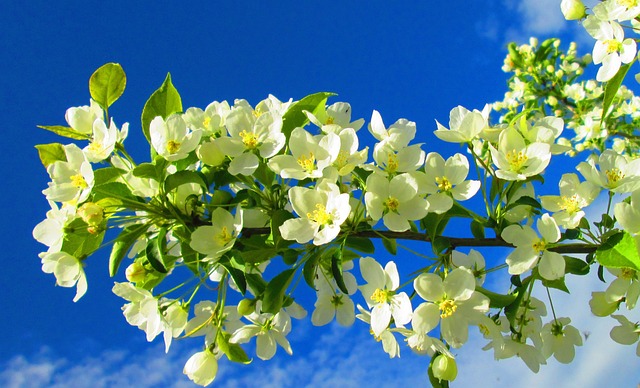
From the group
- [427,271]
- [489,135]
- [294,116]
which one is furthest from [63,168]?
[489,135]

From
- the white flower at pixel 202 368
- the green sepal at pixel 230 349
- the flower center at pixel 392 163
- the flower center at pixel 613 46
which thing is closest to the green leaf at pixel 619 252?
the flower center at pixel 392 163

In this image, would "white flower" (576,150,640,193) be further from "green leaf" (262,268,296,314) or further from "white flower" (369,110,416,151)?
"green leaf" (262,268,296,314)

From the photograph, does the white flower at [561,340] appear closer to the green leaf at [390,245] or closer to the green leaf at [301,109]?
the green leaf at [390,245]

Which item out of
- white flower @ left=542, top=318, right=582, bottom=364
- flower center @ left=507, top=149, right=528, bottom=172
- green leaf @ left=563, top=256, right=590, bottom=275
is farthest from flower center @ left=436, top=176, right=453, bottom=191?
white flower @ left=542, top=318, right=582, bottom=364

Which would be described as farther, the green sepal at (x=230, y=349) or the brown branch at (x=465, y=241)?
the green sepal at (x=230, y=349)

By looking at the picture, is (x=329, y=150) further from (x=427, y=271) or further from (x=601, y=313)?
(x=601, y=313)

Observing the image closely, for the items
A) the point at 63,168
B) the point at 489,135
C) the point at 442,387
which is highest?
the point at 63,168
